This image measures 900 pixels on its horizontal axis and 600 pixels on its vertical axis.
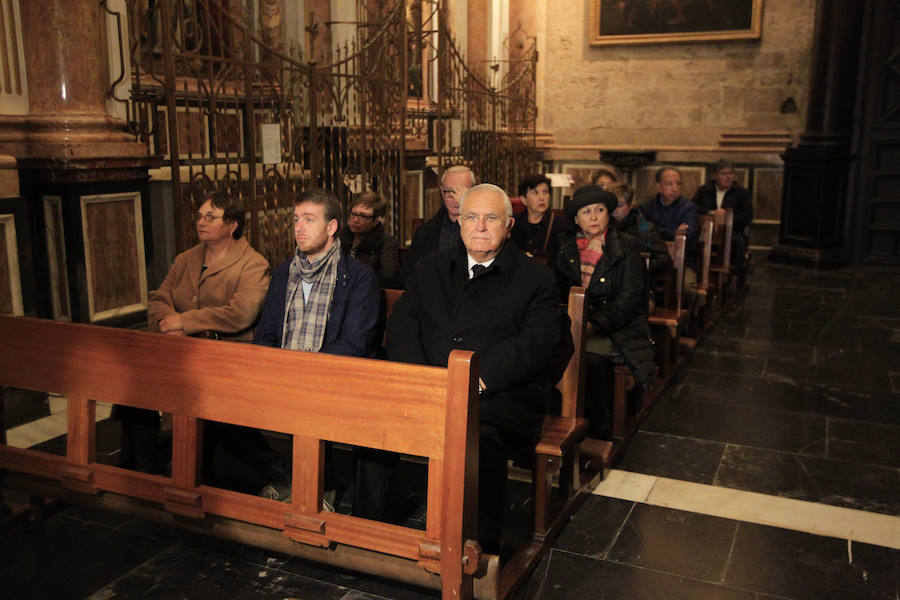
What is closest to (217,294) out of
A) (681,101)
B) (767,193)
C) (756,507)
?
(756,507)

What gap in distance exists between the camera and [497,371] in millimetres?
3012

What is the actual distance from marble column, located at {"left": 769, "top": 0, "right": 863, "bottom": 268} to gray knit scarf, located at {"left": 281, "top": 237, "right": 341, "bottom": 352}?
28.2ft

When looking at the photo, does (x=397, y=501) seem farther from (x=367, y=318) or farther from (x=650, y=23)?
(x=650, y=23)

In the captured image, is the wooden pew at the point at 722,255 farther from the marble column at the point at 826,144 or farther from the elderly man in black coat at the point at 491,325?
the elderly man in black coat at the point at 491,325

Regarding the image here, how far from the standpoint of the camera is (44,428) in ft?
14.4

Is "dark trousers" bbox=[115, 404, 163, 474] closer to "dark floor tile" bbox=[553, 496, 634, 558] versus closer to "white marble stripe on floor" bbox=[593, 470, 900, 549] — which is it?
"dark floor tile" bbox=[553, 496, 634, 558]

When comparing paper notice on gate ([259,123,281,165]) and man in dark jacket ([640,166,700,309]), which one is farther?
man in dark jacket ([640,166,700,309])

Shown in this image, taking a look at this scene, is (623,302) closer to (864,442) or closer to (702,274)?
(864,442)

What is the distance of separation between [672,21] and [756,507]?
1032cm

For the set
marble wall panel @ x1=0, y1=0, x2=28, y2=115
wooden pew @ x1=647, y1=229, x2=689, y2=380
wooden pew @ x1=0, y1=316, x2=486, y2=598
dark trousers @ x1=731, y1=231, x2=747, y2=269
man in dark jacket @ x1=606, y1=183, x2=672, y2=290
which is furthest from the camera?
dark trousers @ x1=731, y1=231, x2=747, y2=269

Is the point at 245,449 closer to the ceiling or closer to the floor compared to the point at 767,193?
closer to the floor

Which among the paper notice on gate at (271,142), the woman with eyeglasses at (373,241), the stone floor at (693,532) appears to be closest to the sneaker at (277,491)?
the stone floor at (693,532)

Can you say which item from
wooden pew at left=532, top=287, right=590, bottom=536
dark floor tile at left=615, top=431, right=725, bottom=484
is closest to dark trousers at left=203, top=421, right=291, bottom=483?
wooden pew at left=532, top=287, right=590, bottom=536

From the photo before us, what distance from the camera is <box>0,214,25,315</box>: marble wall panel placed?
4.29m
